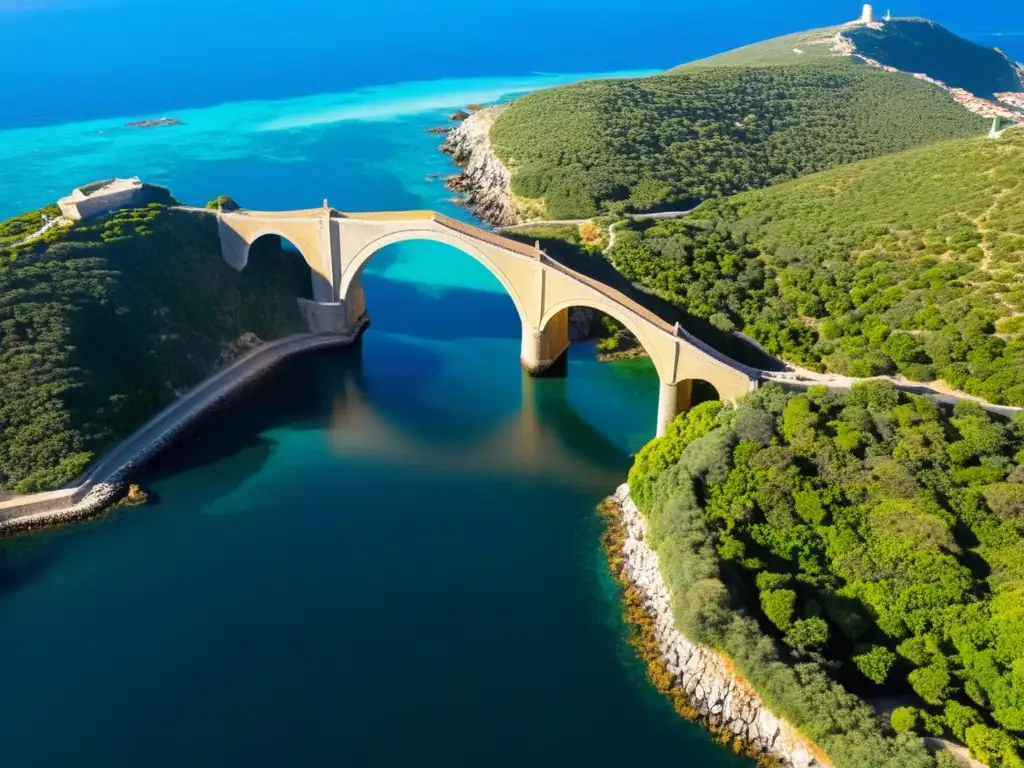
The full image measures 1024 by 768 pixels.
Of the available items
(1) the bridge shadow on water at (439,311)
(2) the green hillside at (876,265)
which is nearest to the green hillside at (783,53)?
(2) the green hillside at (876,265)

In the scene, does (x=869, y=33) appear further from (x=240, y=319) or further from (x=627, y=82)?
(x=240, y=319)

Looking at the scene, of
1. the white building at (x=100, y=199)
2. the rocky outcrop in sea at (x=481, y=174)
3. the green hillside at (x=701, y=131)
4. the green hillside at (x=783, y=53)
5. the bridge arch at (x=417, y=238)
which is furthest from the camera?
the green hillside at (x=783, y=53)

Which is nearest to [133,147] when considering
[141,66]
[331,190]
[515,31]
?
[331,190]

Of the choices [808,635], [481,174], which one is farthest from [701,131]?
[808,635]

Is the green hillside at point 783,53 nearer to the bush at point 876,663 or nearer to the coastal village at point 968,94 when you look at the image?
the coastal village at point 968,94

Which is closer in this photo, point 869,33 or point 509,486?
point 509,486

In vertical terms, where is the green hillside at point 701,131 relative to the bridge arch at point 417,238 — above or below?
above

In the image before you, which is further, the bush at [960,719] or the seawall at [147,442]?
the seawall at [147,442]
